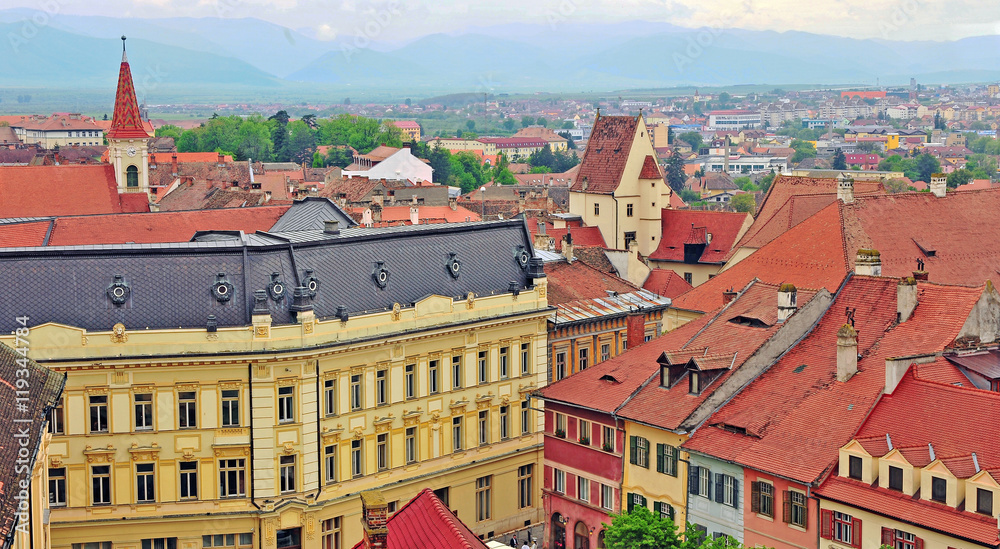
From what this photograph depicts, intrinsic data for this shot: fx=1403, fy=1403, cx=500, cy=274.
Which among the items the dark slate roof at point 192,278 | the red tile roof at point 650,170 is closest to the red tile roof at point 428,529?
the dark slate roof at point 192,278

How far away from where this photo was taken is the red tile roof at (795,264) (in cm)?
7438

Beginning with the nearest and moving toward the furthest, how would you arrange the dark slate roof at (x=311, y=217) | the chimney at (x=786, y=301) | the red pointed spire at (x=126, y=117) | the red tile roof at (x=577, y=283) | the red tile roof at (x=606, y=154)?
1. the chimney at (x=786, y=301)
2. the red tile roof at (x=577, y=283)
3. the dark slate roof at (x=311, y=217)
4. the red tile roof at (x=606, y=154)
5. the red pointed spire at (x=126, y=117)

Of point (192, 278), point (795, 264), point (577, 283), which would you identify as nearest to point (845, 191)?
point (795, 264)

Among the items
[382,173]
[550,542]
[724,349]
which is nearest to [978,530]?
[724,349]

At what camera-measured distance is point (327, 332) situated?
192ft

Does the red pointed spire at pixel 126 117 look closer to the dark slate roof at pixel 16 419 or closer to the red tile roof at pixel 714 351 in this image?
the red tile roof at pixel 714 351

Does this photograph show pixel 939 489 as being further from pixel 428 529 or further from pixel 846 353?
pixel 428 529

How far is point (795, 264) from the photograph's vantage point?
76.1 metres

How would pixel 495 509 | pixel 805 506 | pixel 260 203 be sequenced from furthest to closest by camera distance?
1. pixel 260 203
2. pixel 495 509
3. pixel 805 506

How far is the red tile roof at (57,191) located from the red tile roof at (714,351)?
58.2 m

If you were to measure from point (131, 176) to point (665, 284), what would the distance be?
57.5m

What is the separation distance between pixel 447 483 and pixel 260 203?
59420mm

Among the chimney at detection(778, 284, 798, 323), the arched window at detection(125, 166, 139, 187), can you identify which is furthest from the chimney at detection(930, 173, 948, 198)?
the arched window at detection(125, 166, 139, 187)

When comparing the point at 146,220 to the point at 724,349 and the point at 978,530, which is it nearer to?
the point at 724,349
